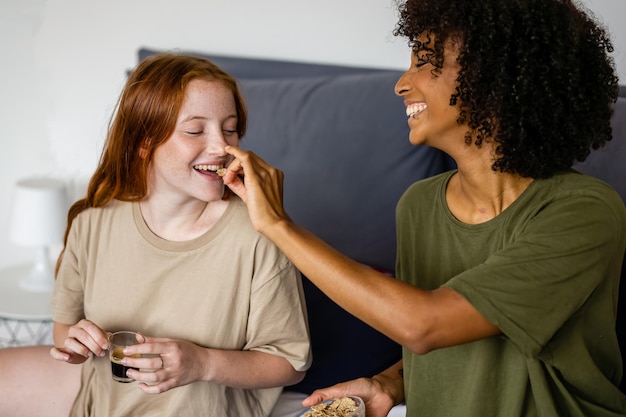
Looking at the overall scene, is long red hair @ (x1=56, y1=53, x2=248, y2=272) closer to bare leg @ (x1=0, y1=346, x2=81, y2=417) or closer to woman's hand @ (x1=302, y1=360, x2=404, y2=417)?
bare leg @ (x1=0, y1=346, x2=81, y2=417)

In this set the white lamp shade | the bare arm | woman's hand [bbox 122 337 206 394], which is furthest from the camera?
the white lamp shade

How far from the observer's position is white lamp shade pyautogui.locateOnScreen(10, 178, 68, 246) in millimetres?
3117

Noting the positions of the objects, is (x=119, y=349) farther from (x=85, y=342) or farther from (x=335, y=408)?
(x=335, y=408)

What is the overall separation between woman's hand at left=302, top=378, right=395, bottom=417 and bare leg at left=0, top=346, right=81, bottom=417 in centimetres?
66

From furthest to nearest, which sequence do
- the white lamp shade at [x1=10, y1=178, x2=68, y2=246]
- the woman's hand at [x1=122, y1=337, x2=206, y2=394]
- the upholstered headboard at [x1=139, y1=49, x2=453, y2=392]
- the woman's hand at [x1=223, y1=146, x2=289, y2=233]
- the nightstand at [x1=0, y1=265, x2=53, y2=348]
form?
the white lamp shade at [x1=10, y1=178, x2=68, y2=246]
the nightstand at [x1=0, y1=265, x2=53, y2=348]
the upholstered headboard at [x1=139, y1=49, x2=453, y2=392]
the woman's hand at [x1=122, y1=337, x2=206, y2=394]
the woman's hand at [x1=223, y1=146, x2=289, y2=233]

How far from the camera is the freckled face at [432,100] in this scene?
1.47 meters

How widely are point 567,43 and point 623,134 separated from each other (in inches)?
27.7

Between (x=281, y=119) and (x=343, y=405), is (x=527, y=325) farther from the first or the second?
(x=281, y=119)

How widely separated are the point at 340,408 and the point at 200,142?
604mm

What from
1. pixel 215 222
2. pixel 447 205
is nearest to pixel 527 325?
pixel 447 205

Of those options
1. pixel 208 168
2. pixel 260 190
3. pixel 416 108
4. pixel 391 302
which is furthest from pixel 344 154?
pixel 391 302

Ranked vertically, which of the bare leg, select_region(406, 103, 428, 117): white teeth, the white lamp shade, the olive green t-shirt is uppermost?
select_region(406, 103, 428, 117): white teeth

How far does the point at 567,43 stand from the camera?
4.50 ft

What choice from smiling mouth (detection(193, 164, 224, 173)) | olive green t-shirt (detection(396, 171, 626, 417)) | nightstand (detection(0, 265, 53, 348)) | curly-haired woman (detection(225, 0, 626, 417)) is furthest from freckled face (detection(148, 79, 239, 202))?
nightstand (detection(0, 265, 53, 348))
